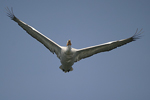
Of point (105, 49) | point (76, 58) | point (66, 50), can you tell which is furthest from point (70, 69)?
point (105, 49)

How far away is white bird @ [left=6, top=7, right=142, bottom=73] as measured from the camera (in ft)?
39.0

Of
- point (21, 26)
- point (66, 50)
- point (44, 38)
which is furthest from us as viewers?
point (21, 26)

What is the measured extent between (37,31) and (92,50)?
14.6 ft

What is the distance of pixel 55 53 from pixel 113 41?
15.0 ft

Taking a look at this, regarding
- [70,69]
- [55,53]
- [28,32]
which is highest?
[28,32]

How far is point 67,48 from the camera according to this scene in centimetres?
1178

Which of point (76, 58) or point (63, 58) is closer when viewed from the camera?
point (63, 58)

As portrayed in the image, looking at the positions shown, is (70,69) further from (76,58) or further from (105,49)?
(105,49)

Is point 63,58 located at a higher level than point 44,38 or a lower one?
lower

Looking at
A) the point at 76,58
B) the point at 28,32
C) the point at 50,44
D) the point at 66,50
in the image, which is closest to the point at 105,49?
the point at 76,58

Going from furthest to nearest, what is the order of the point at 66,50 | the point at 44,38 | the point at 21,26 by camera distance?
the point at 21,26, the point at 44,38, the point at 66,50

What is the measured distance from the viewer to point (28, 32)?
522 inches

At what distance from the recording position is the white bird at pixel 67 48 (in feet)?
39.0

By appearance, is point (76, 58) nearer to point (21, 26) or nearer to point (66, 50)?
point (66, 50)
